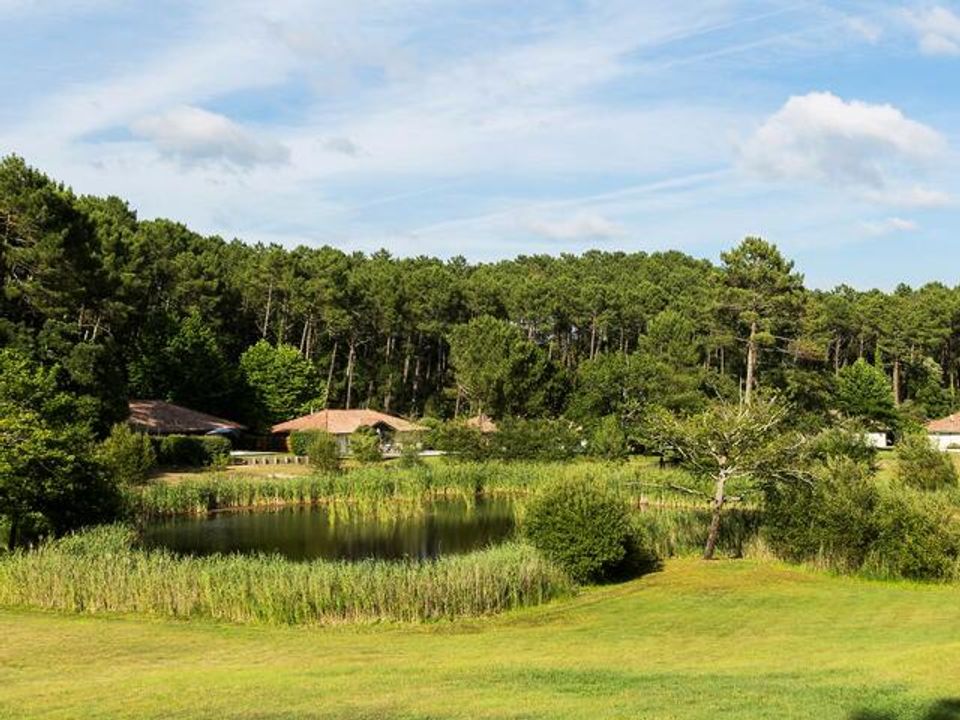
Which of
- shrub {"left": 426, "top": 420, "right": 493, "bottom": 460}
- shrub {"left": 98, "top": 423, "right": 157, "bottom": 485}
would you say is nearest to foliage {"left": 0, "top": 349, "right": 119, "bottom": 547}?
shrub {"left": 98, "top": 423, "right": 157, "bottom": 485}

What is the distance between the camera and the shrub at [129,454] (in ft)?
118

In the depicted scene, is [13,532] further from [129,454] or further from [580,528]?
[129,454]

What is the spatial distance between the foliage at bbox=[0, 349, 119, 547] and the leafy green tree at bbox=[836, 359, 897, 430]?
50.1m

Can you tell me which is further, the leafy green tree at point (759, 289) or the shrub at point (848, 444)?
the leafy green tree at point (759, 289)

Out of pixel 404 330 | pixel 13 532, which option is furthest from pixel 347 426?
pixel 13 532

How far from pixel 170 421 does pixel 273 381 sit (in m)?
12.5

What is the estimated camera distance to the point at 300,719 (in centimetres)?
925

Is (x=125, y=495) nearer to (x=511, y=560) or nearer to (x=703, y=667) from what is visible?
(x=511, y=560)

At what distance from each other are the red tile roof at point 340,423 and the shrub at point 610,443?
14.2 metres

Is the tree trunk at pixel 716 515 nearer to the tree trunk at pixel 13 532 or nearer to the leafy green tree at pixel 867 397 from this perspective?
the tree trunk at pixel 13 532

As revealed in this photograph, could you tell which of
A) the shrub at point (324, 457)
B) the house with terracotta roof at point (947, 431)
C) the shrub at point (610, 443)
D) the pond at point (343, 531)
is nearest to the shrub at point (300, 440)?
the shrub at point (324, 457)

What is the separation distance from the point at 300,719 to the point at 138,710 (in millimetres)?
1880

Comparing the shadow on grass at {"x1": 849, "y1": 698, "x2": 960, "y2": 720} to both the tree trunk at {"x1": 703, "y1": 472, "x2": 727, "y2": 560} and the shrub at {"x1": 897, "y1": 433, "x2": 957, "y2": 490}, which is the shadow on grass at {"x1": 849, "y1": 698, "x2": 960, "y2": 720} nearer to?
the tree trunk at {"x1": 703, "y1": 472, "x2": 727, "y2": 560}

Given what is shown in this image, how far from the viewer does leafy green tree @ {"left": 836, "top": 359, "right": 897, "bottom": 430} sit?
203 feet
